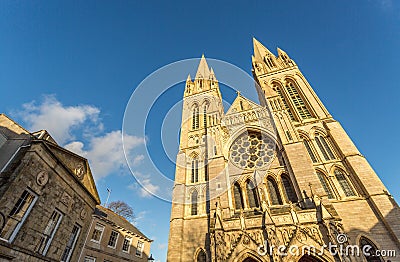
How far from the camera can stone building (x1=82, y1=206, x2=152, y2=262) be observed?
1404 centimetres

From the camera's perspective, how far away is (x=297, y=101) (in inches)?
936

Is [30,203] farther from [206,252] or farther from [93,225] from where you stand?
[206,252]

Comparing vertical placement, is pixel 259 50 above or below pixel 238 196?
above

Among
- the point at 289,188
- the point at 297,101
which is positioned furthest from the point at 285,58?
the point at 289,188

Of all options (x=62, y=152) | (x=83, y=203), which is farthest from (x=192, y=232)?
(x=62, y=152)

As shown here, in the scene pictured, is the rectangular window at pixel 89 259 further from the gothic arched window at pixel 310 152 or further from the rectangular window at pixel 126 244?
the gothic arched window at pixel 310 152

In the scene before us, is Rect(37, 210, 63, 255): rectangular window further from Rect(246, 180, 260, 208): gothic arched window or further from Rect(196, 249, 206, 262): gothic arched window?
Rect(246, 180, 260, 208): gothic arched window

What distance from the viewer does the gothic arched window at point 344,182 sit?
595 inches

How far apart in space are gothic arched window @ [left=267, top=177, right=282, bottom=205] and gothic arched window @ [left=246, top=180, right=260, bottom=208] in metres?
1.28

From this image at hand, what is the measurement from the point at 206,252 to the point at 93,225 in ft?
29.1

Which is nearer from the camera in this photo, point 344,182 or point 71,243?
point 71,243

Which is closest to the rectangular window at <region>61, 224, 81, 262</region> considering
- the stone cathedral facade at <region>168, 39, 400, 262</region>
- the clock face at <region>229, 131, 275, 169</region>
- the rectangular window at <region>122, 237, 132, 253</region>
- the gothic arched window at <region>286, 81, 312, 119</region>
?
the rectangular window at <region>122, 237, 132, 253</region>

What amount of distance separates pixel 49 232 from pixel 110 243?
7.84m

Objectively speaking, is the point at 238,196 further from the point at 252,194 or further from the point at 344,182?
the point at 344,182
